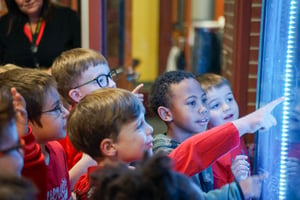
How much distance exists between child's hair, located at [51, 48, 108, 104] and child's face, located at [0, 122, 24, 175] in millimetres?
971

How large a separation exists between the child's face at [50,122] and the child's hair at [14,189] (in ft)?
2.44

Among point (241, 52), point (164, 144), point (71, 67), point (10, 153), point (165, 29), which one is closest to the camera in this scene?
point (10, 153)

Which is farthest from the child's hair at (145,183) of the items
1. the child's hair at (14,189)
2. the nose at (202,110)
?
the nose at (202,110)

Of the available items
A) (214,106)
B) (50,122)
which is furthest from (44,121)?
(214,106)

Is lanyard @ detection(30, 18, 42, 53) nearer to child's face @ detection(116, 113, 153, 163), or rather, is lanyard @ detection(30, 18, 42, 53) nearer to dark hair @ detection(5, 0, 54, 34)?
dark hair @ detection(5, 0, 54, 34)

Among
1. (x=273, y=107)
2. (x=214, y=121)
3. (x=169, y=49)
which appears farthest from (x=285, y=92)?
(x=169, y=49)

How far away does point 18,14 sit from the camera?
303 centimetres

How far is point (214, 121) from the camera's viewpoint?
93.6 inches

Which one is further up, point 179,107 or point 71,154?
point 179,107

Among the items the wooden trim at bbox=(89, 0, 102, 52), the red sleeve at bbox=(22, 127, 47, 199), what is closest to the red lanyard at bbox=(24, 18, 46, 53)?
the wooden trim at bbox=(89, 0, 102, 52)

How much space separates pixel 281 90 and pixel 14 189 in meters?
0.92

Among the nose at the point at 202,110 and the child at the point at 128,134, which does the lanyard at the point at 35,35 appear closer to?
the nose at the point at 202,110

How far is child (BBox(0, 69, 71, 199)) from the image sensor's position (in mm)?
1759

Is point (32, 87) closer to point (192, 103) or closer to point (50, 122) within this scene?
point (50, 122)
